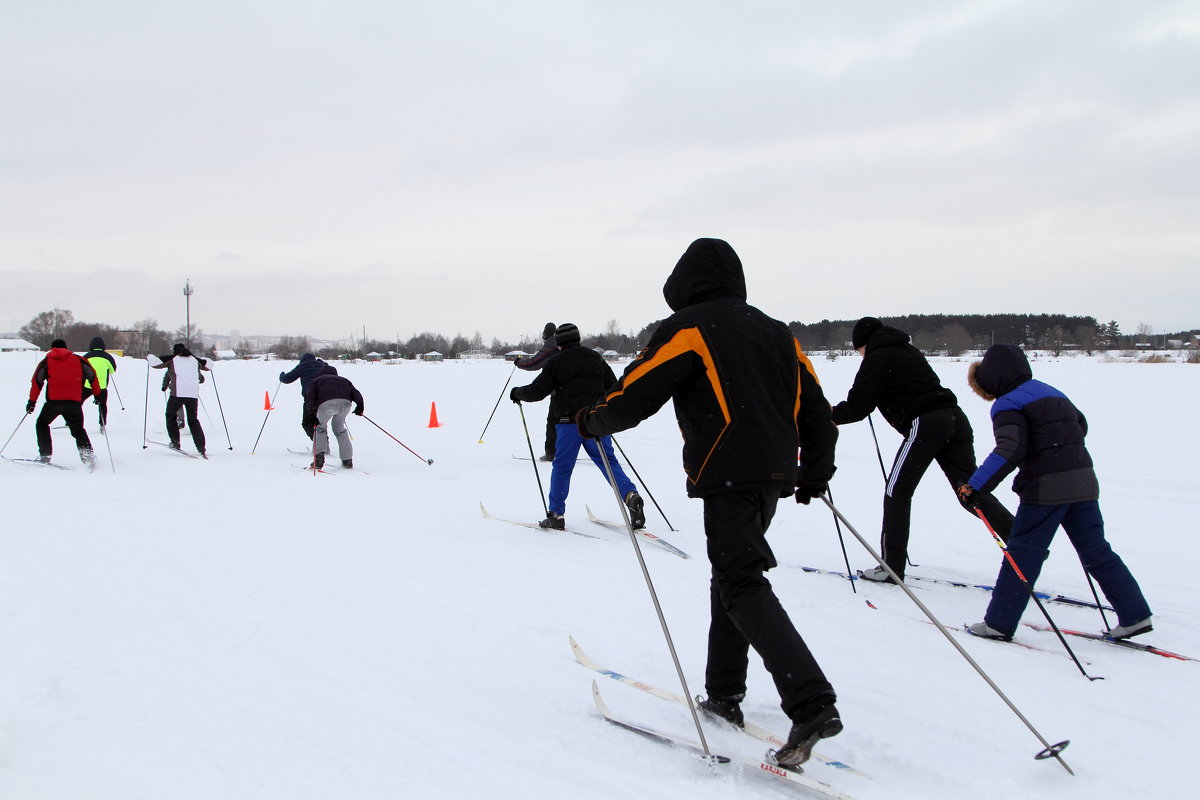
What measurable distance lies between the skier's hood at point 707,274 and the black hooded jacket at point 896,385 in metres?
2.19

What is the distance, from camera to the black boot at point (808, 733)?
7.49 feet

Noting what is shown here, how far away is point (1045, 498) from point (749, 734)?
214 cm

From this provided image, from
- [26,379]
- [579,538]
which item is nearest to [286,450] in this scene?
[579,538]

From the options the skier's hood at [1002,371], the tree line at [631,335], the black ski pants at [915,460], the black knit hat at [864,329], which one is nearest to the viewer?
the skier's hood at [1002,371]

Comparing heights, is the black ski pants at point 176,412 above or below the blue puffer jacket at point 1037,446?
below

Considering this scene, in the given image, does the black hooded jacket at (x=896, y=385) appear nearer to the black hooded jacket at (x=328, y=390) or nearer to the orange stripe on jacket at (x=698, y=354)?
the orange stripe on jacket at (x=698, y=354)

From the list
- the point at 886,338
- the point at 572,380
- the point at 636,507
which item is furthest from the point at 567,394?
the point at 886,338

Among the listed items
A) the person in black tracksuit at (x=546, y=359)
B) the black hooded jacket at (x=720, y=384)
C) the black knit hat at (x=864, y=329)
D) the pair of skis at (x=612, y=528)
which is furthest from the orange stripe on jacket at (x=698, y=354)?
the person in black tracksuit at (x=546, y=359)

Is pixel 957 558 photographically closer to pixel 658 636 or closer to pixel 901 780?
pixel 658 636

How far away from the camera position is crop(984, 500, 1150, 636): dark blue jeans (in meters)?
3.66

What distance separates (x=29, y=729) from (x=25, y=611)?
154cm

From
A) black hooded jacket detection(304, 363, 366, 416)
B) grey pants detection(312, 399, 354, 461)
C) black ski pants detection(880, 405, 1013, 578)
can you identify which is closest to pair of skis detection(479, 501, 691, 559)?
black ski pants detection(880, 405, 1013, 578)

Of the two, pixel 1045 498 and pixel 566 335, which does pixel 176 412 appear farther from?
pixel 1045 498

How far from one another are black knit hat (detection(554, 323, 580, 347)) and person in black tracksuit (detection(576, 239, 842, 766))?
3643 mm
